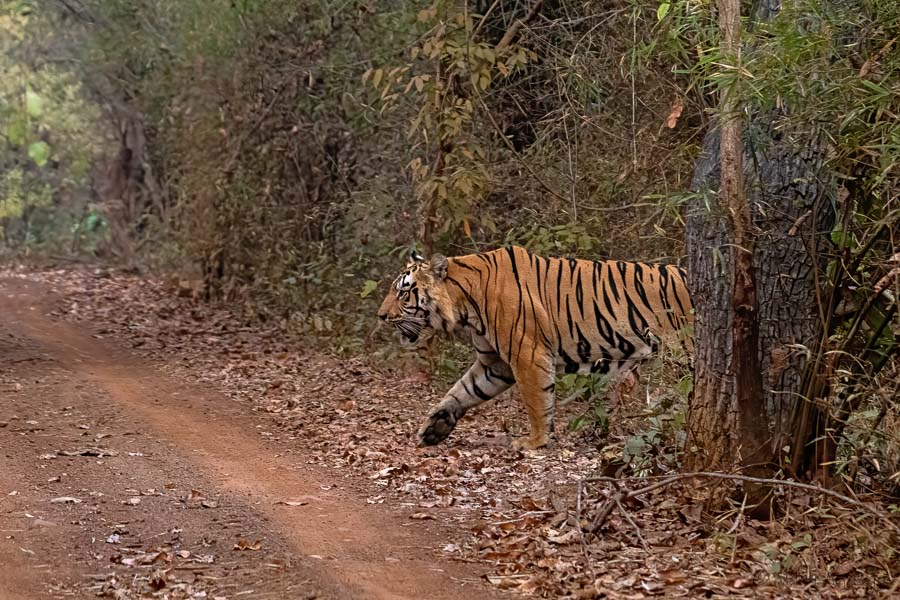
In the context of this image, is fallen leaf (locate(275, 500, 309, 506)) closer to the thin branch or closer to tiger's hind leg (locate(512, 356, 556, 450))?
tiger's hind leg (locate(512, 356, 556, 450))

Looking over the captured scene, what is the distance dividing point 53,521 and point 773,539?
3.50 metres

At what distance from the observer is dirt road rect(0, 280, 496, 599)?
5.14 meters

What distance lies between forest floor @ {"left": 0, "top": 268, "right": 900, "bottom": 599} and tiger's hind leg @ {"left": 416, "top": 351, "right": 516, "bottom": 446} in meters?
0.11

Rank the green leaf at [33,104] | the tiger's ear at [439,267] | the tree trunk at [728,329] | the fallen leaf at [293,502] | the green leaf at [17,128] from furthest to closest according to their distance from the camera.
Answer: the green leaf at [17,128], the green leaf at [33,104], the tiger's ear at [439,267], the fallen leaf at [293,502], the tree trunk at [728,329]

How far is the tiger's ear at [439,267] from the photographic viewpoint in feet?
26.3

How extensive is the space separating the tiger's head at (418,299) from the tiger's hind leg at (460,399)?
464 mm

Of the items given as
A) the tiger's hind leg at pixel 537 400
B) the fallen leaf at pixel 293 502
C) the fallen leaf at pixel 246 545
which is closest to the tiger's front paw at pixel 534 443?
the tiger's hind leg at pixel 537 400

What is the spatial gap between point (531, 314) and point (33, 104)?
1657 centimetres

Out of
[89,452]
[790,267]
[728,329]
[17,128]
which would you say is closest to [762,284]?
[790,267]

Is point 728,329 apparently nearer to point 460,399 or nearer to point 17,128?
point 460,399

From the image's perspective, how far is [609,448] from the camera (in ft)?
22.4

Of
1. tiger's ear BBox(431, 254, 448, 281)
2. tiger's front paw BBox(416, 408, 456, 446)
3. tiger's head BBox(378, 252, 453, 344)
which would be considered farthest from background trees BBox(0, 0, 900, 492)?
tiger's ear BBox(431, 254, 448, 281)

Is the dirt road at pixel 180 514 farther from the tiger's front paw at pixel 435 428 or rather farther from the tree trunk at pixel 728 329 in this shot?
the tree trunk at pixel 728 329

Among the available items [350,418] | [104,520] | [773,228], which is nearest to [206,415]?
[350,418]
